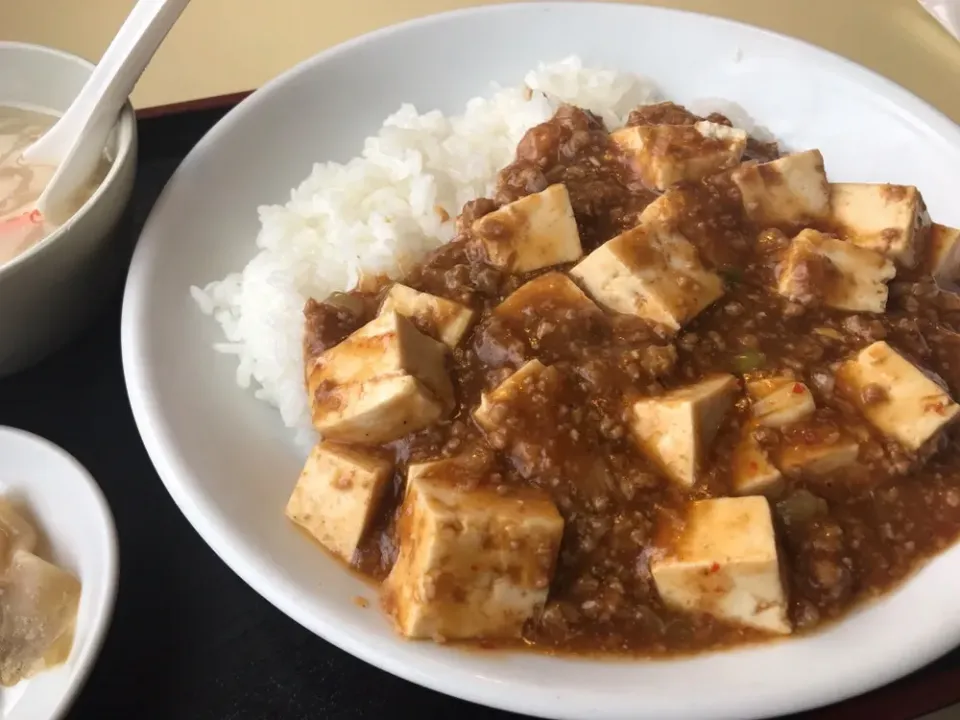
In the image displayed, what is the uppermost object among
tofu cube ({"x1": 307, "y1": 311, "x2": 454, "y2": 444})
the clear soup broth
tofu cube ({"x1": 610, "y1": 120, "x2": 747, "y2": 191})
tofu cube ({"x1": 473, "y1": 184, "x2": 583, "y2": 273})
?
tofu cube ({"x1": 610, "y1": 120, "x2": 747, "y2": 191})

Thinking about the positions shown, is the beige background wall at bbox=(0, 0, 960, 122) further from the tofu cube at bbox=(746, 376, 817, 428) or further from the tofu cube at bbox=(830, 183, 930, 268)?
the tofu cube at bbox=(746, 376, 817, 428)

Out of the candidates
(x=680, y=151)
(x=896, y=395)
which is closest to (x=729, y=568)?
(x=896, y=395)

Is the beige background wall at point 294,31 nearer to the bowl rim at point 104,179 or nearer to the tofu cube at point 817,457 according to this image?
the bowl rim at point 104,179

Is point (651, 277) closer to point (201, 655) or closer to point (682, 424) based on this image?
point (682, 424)

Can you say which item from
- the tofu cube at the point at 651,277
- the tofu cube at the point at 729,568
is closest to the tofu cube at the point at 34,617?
the tofu cube at the point at 729,568

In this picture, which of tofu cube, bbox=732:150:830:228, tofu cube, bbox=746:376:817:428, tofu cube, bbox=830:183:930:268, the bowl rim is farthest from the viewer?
tofu cube, bbox=732:150:830:228

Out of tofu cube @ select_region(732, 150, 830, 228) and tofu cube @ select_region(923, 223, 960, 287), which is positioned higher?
tofu cube @ select_region(923, 223, 960, 287)

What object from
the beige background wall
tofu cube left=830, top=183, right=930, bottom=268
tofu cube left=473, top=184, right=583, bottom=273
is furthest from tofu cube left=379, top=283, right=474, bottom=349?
the beige background wall
